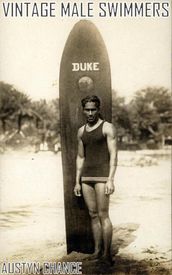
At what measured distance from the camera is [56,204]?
155 centimetres

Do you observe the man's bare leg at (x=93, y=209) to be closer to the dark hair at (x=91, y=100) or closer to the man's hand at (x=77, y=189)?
the man's hand at (x=77, y=189)

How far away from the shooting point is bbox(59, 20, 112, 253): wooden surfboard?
1547 millimetres

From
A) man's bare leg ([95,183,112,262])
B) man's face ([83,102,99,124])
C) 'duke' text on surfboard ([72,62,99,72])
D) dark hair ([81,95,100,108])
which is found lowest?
man's bare leg ([95,183,112,262])

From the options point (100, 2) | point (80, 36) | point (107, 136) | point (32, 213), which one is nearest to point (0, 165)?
point (32, 213)

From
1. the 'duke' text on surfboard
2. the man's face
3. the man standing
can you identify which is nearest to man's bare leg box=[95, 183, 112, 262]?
the man standing

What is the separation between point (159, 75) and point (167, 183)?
277 mm

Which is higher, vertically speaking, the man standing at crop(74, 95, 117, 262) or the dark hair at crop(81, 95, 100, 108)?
the dark hair at crop(81, 95, 100, 108)

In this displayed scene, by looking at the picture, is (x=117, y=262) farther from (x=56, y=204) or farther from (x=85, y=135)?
(x=85, y=135)

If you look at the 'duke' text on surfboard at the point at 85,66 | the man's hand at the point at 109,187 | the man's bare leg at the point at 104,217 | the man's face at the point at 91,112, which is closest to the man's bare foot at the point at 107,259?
the man's bare leg at the point at 104,217

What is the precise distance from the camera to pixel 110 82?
1550mm

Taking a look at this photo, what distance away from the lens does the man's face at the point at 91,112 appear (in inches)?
60.7

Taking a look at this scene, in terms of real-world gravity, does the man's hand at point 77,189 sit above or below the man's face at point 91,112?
below

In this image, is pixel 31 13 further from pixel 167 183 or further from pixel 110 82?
pixel 167 183

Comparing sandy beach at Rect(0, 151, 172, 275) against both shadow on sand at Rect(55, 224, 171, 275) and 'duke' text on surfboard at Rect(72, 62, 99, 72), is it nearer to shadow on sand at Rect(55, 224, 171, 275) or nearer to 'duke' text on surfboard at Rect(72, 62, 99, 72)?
shadow on sand at Rect(55, 224, 171, 275)
